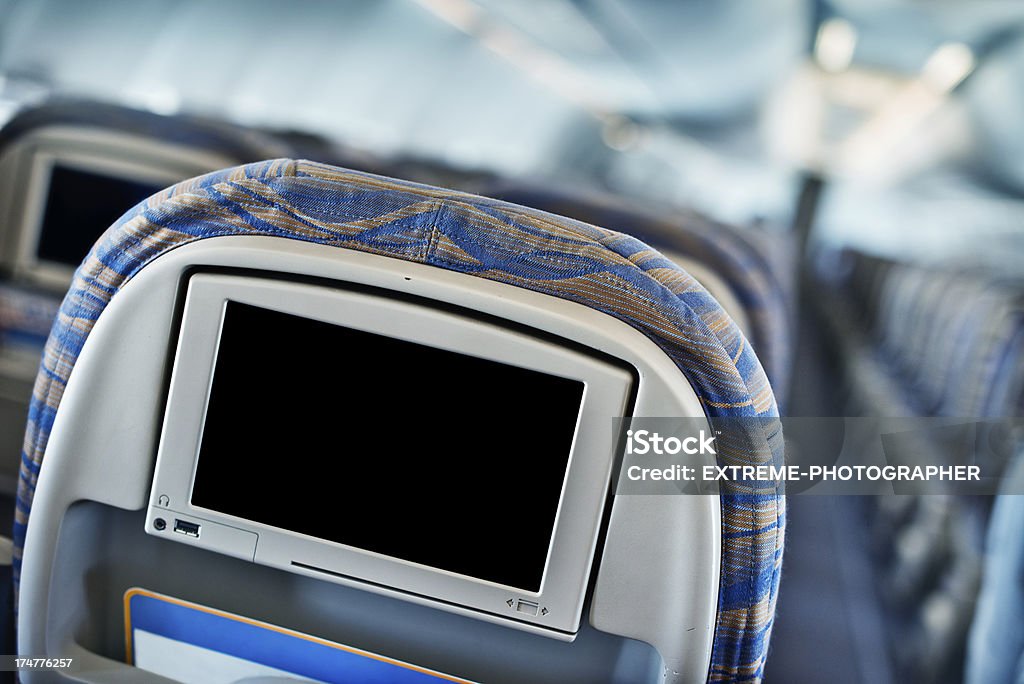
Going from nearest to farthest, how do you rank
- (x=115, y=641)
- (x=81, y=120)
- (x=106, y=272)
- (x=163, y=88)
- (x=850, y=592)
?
(x=106, y=272) < (x=115, y=641) < (x=81, y=120) < (x=850, y=592) < (x=163, y=88)

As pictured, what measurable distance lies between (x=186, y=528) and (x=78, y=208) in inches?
53.0

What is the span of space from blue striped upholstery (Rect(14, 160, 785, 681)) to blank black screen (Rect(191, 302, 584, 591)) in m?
0.10

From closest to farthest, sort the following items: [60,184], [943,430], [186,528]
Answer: [186,528] < [60,184] < [943,430]

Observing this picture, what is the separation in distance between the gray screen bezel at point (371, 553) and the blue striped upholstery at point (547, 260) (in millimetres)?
56

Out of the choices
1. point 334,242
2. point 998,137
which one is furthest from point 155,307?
point 998,137

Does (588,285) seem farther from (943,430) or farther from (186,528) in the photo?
(943,430)

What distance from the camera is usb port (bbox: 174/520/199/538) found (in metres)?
1.03

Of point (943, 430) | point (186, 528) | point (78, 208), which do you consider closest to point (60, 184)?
point (78, 208)

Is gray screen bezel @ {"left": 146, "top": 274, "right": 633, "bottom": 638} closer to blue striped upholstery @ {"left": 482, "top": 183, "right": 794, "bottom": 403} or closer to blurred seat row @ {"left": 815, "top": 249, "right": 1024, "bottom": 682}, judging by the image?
blue striped upholstery @ {"left": 482, "top": 183, "right": 794, "bottom": 403}

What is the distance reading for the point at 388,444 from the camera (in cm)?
97

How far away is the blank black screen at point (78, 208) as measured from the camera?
81.0 inches

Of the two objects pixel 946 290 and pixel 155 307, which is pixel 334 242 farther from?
pixel 946 290

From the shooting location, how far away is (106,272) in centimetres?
101

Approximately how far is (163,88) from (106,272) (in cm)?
713
